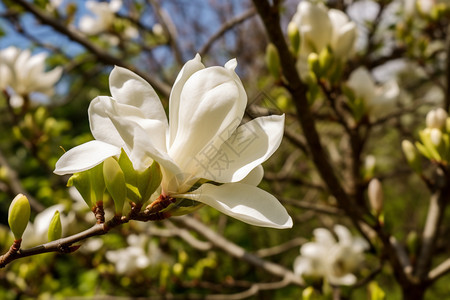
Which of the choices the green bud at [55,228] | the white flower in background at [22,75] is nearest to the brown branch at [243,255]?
the green bud at [55,228]

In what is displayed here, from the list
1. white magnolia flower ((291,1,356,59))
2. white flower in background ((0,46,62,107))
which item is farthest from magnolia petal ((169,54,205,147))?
white flower in background ((0,46,62,107))

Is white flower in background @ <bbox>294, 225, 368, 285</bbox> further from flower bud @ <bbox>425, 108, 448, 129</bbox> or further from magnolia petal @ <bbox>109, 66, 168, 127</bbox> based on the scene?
magnolia petal @ <bbox>109, 66, 168, 127</bbox>

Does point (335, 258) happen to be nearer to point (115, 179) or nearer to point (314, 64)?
point (314, 64)

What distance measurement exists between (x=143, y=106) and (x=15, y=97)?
127 centimetres

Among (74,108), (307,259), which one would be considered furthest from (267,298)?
(74,108)

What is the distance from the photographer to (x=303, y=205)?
4.21ft

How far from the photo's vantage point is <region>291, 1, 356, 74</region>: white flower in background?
3.78 feet

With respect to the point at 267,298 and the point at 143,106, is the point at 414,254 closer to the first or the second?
the point at 143,106

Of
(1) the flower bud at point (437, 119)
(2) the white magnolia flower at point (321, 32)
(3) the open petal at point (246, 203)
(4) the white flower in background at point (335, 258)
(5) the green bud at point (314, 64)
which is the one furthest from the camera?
(4) the white flower in background at point (335, 258)

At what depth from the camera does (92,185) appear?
541 millimetres

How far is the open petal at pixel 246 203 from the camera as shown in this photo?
1.47 feet

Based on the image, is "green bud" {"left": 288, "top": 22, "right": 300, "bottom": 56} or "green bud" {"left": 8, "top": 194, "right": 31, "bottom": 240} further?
"green bud" {"left": 288, "top": 22, "right": 300, "bottom": 56}

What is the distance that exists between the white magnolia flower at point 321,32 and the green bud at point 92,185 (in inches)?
32.6

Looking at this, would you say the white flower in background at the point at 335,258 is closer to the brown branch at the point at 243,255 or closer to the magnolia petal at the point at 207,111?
the brown branch at the point at 243,255
